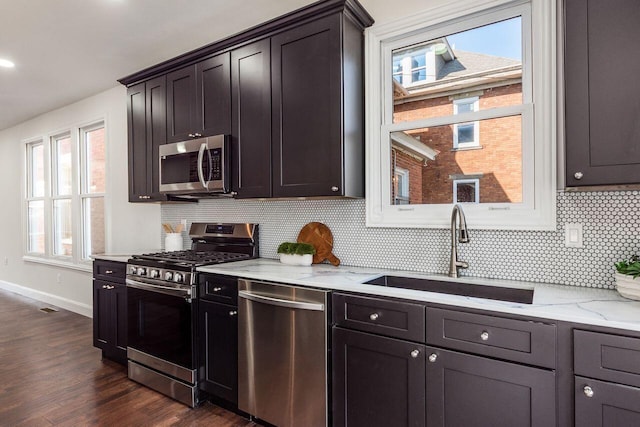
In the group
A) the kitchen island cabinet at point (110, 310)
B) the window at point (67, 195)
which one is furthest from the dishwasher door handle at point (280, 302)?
the window at point (67, 195)

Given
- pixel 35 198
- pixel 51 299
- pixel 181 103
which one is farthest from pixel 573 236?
pixel 35 198

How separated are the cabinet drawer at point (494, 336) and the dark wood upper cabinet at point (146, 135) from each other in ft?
8.27

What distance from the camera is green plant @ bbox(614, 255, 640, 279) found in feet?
5.02

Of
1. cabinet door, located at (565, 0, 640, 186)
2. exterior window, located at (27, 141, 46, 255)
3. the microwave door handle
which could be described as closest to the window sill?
Result: exterior window, located at (27, 141, 46, 255)

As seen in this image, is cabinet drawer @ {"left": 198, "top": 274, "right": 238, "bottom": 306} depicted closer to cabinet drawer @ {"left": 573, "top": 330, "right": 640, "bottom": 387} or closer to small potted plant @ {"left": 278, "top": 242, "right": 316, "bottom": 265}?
small potted plant @ {"left": 278, "top": 242, "right": 316, "bottom": 265}

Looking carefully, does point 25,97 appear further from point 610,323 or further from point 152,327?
point 610,323

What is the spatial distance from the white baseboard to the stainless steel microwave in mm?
2670

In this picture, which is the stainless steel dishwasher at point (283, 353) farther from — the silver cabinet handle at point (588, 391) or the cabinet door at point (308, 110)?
the silver cabinet handle at point (588, 391)

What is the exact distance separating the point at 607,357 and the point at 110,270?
11.1 ft

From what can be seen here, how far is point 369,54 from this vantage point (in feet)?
8.11

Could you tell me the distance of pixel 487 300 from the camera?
5.19 ft

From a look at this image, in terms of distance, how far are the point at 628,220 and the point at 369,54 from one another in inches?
67.8

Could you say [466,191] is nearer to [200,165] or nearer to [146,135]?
[200,165]

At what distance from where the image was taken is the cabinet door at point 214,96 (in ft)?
8.97
